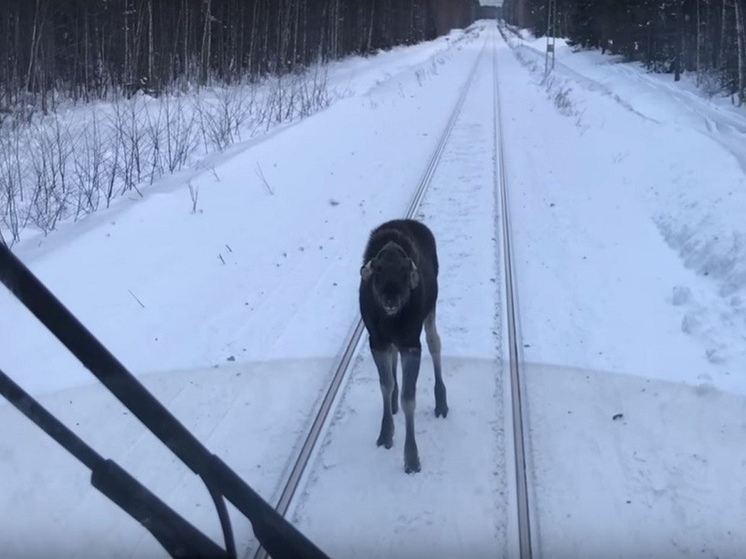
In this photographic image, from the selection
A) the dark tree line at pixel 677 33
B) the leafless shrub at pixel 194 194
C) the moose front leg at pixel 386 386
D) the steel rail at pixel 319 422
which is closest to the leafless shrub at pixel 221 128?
the leafless shrub at pixel 194 194

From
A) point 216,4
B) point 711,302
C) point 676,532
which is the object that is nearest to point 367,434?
point 676,532

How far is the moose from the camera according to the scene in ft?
15.5

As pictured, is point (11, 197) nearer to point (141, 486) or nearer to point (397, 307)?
point (397, 307)

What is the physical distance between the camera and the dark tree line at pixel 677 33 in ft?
94.7

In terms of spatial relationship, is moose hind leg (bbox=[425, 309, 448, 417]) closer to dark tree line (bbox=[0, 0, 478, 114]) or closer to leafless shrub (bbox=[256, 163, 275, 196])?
leafless shrub (bbox=[256, 163, 275, 196])

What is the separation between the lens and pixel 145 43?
29250mm

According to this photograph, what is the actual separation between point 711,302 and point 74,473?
5.68 m

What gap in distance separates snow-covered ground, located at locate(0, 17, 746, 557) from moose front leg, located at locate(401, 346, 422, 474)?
101 mm

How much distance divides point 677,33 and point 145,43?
20.1 metres

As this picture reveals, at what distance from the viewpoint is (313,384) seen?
6395 mm

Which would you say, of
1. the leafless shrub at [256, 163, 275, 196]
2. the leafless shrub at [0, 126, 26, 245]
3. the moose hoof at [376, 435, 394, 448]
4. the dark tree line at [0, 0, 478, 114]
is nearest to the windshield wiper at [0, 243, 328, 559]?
the moose hoof at [376, 435, 394, 448]

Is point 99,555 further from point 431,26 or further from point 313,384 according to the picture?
point 431,26

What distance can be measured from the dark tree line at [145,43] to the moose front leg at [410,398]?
717 inches

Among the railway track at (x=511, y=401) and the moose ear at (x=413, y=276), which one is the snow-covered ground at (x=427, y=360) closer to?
the railway track at (x=511, y=401)
